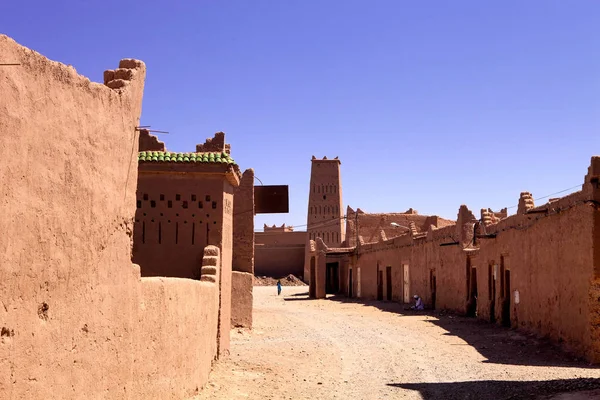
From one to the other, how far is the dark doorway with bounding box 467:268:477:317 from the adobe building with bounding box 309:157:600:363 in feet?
0.11

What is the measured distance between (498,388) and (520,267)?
26.9 ft

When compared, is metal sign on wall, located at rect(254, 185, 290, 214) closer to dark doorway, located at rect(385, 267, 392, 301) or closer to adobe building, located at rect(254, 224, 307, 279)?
dark doorway, located at rect(385, 267, 392, 301)

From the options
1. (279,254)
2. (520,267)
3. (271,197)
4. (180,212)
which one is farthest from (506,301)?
(279,254)

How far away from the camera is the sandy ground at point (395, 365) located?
31.2 ft

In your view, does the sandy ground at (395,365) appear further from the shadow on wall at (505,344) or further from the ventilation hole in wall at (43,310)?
the ventilation hole in wall at (43,310)

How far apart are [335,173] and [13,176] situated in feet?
188

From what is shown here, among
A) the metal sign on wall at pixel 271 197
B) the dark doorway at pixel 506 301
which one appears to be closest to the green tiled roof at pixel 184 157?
the metal sign on wall at pixel 271 197

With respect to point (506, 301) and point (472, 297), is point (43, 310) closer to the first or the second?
point (506, 301)

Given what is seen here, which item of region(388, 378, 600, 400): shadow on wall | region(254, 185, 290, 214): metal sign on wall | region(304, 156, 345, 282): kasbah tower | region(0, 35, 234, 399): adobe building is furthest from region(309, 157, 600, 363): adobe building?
region(304, 156, 345, 282): kasbah tower

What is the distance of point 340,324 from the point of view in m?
20.6

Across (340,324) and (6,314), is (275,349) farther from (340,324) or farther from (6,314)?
(6,314)

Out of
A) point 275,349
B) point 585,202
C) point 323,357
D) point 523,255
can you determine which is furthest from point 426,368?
point 523,255

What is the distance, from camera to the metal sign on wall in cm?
1759

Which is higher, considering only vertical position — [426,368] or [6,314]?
[6,314]
